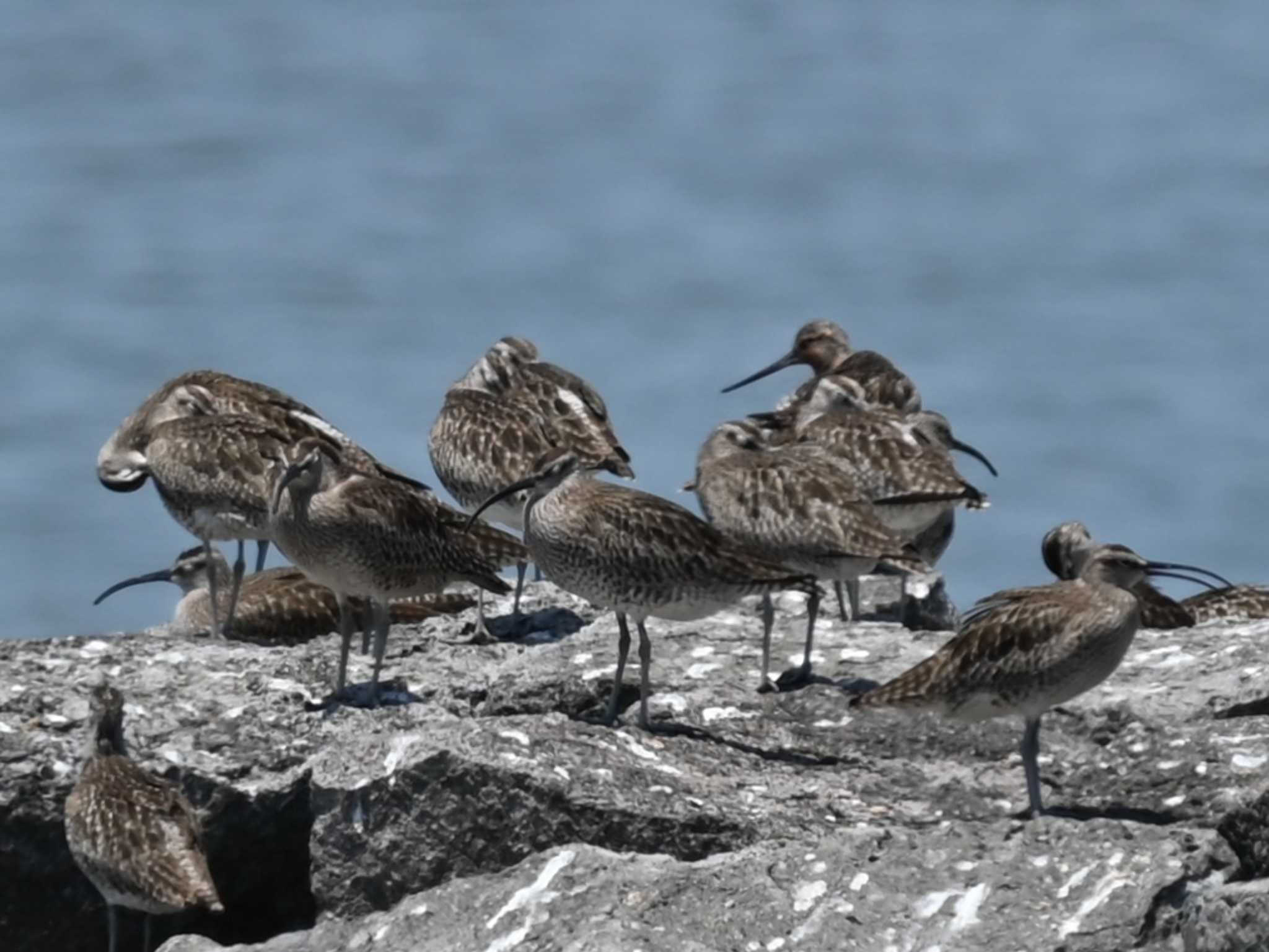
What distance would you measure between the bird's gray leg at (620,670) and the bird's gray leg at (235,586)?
289 cm

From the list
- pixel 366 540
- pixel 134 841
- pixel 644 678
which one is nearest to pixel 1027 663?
pixel 644 678

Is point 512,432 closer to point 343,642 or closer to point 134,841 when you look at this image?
point 343,642

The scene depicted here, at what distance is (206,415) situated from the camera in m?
17.7

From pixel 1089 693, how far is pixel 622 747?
2.48m

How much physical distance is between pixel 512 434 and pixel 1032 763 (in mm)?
5692

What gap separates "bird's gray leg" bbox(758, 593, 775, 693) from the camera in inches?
558

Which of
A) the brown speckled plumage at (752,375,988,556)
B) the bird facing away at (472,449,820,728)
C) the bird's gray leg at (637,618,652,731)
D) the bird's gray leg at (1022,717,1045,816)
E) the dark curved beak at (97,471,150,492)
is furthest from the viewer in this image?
the dark curved beak at (97,471,150,492)

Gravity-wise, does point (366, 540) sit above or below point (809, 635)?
above

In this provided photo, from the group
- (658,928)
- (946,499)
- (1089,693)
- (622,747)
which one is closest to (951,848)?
(658,928)

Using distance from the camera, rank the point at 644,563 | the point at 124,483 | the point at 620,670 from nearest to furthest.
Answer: the point at 620,670 → the point at 644,563 → the point at 124,483

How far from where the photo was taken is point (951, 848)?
35.1ft

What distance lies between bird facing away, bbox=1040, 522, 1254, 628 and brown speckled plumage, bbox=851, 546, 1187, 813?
0.81m

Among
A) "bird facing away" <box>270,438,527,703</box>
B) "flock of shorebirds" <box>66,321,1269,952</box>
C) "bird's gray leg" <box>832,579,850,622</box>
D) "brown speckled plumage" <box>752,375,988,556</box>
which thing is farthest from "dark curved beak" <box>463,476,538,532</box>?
"brown speckled plumage" <box>752,375,988,556</box>

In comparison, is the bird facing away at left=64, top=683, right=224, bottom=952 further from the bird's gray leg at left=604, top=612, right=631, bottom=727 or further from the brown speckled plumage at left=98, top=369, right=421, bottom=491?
the brown speckled plumage at left=98, top=369, right=421, bottom=491
